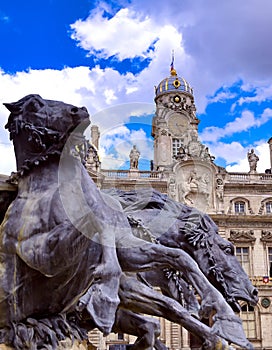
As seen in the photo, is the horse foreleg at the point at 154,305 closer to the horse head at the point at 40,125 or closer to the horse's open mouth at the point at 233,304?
the horse's open mouth at the point at 233,304

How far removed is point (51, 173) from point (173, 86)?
38.5 meters

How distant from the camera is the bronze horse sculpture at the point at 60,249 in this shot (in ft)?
14.7

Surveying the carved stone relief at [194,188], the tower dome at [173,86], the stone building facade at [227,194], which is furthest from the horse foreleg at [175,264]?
the tower dome at [173,86]

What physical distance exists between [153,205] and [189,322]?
5.20 feet

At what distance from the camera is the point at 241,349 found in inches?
177

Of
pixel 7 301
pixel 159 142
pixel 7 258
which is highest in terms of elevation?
pixel 159 142

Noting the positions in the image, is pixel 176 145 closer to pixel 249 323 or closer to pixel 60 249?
pixel 249 323

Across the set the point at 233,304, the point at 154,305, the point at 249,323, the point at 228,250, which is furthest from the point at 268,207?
the point at 154,305

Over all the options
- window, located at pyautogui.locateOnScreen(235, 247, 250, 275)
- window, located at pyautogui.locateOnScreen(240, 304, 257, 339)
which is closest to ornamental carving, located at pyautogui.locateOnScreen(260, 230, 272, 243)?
window, located at pyautogui.locateOnScreen(235, 247, 250, 275)

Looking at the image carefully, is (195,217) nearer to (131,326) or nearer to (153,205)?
(153,205)

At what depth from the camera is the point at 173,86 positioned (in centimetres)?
4266

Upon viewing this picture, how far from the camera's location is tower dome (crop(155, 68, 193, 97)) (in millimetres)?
42375

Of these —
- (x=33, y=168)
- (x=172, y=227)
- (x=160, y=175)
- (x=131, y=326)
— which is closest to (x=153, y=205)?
(x=172, y=227)

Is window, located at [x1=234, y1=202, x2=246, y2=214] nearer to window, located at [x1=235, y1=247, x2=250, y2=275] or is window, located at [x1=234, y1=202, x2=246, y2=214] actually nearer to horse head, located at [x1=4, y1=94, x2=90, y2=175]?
window, located at [x1=235, y1=247, x2=250, y2=275]
